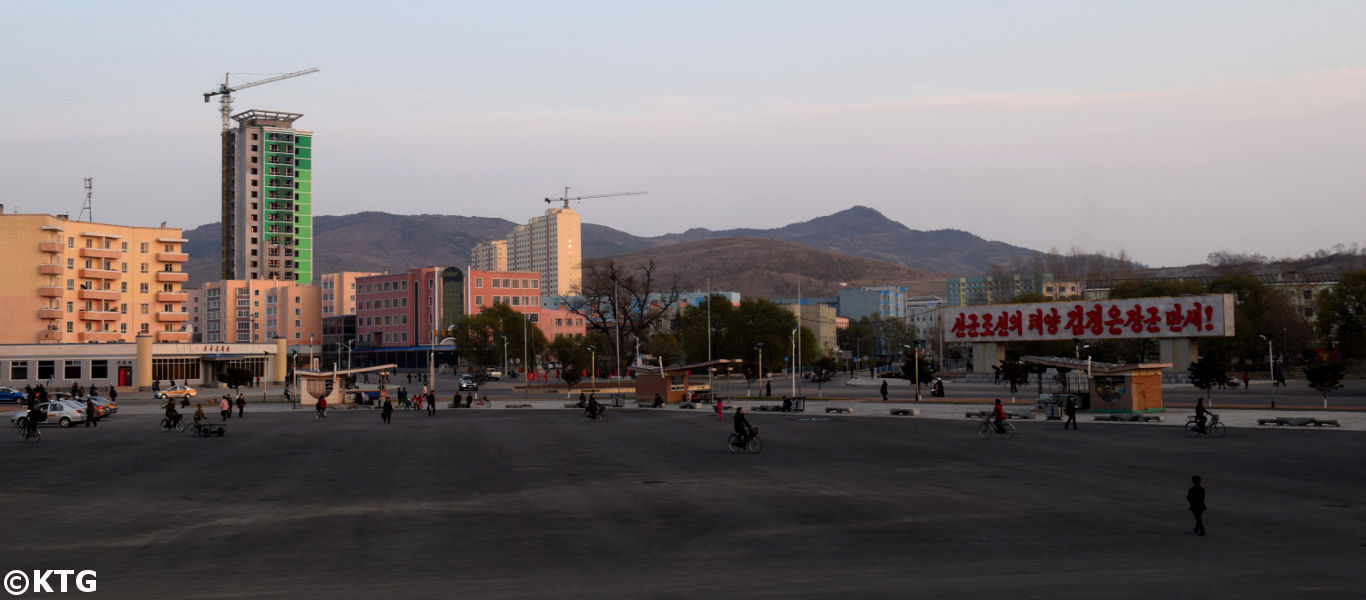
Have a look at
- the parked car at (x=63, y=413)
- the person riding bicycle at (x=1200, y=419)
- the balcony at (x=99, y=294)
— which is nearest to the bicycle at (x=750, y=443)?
the person riding bicycle at (x=1200, y=419)

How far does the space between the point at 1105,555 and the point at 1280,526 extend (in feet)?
15.6

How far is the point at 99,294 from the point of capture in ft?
372

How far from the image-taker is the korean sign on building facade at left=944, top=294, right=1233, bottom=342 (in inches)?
3253

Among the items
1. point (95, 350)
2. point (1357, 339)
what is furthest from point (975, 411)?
point (95, 350)

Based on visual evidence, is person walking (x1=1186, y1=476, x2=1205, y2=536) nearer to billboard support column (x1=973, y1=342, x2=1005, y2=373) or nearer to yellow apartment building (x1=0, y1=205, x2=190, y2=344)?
billboard support column (x1=973, y1=342, x2=1005, y2=373)

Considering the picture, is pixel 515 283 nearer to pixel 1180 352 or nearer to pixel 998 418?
pixel 1180 352

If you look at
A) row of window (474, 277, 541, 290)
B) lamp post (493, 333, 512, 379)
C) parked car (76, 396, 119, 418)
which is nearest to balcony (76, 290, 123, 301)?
lamp post (493, 333, 512, 379)

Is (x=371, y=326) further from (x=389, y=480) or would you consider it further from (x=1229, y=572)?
(x=1229, y=572)

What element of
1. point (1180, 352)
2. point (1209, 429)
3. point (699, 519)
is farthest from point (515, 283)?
point (699, 519)

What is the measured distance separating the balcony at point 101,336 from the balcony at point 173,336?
4.31 m

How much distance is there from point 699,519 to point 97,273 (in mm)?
115037

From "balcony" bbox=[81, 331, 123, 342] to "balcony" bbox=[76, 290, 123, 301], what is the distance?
4098 millimetres

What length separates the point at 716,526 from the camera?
60.5 ft

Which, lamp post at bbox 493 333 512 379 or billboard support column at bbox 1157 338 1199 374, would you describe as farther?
lamp post at bbox 493 333 512 379
